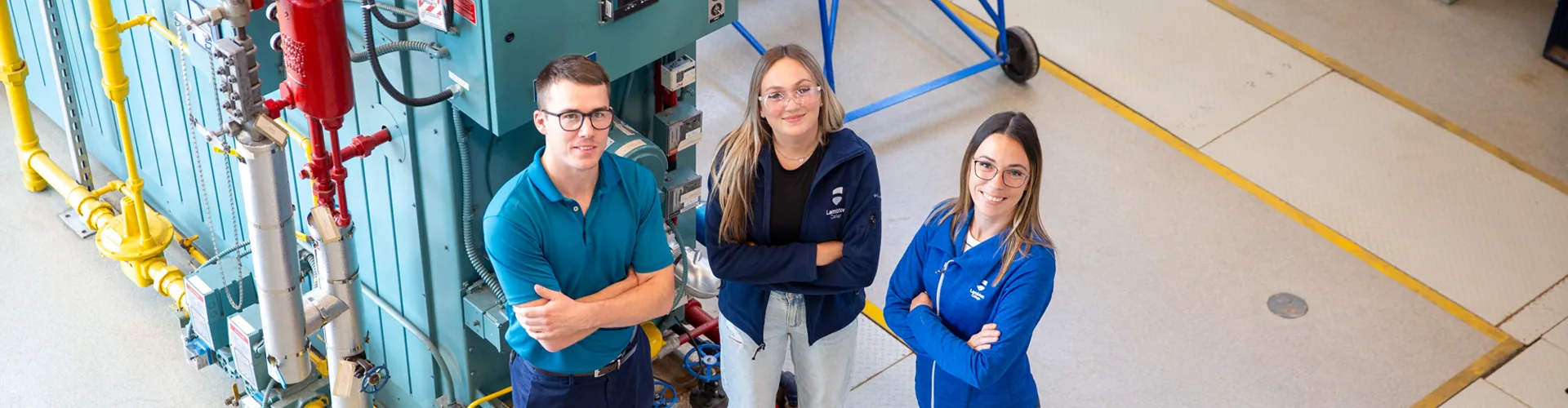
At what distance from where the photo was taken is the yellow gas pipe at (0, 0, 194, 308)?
491 cm

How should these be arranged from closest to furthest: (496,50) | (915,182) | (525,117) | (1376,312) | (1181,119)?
(496,50) < (525,117) < (1376,312) < (915,182) < (1181,119)

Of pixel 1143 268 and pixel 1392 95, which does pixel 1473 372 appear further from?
pixel 1392 95

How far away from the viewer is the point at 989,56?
728 cm

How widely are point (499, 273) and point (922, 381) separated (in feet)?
4.01

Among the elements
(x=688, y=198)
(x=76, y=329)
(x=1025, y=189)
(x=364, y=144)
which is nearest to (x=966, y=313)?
(x=1025, y=189)

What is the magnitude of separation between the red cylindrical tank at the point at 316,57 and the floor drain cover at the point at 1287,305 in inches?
150

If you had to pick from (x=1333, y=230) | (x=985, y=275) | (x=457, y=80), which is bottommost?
(x=1333, y=230)

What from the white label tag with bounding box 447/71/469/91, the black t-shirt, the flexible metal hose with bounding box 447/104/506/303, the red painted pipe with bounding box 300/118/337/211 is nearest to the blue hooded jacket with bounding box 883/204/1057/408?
the black t-shirt

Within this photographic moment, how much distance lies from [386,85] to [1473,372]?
4194 millimetres

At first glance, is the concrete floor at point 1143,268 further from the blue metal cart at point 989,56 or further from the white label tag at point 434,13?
the white label tag at point 434,13

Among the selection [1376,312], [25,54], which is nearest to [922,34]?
[1376,312]

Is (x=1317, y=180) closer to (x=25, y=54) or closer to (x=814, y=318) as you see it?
(x=814, y=318)

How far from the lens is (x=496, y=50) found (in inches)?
140

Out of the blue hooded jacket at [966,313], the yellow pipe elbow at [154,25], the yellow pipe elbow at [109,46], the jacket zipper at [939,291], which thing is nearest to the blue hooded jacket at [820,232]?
the blue hooded jacket at [966,313]
